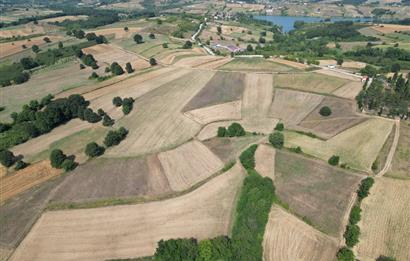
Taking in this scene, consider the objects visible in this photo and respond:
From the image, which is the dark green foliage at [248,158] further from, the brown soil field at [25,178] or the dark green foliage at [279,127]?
the brown soil field at [25,178]

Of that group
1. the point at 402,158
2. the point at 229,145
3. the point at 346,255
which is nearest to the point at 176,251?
the point at 346,255

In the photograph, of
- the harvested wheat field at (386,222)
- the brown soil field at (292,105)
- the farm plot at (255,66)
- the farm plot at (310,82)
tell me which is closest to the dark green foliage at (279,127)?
the brown soil field at (292,105)

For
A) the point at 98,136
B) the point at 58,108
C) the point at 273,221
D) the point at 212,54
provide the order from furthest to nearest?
1. the point at 212,54
2. the point at 58,108
3. the point at 98,136
4. the point at 273,221

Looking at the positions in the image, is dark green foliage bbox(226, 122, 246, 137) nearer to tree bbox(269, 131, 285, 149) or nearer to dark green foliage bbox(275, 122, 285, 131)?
tree bbox(269, 131, 285, 149)

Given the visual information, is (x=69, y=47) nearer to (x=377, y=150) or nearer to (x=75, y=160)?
(x=75, y=160)

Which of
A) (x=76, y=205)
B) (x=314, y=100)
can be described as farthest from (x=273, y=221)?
(x=314, y=100)

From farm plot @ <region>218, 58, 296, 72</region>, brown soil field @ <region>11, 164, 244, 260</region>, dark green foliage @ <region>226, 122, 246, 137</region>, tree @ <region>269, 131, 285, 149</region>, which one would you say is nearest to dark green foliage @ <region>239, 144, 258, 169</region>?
tree @ <region>269, 131, 285, 149</region>
